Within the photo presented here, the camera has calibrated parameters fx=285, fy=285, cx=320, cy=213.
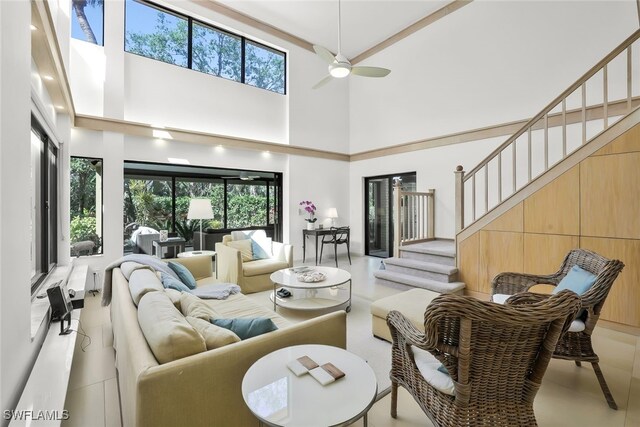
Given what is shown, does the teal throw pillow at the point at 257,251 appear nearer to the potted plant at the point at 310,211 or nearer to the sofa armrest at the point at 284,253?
the sofa armrest at the point at 284,253

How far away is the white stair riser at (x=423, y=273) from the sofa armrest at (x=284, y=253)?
172 centimetres

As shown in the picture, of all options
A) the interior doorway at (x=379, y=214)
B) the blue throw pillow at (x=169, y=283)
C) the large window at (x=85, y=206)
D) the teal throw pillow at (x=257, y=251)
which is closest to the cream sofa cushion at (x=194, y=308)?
the blue throw pillow at (x=169, y=283)

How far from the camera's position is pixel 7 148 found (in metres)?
1.47

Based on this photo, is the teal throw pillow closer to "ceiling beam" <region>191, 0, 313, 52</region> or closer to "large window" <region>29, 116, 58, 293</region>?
"large window" <region>29, 116, 58, 293</region>

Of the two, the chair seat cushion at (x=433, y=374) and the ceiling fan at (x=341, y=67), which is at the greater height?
the ceiling fan at (x=341, y=67)

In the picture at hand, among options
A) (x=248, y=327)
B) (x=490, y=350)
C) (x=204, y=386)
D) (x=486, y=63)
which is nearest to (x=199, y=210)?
(x=248, y=327)

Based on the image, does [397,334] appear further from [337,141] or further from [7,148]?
[337,141]

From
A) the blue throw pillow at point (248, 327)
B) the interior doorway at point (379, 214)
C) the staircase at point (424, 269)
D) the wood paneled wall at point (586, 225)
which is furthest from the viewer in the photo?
the interior doorway at point (379, 214)

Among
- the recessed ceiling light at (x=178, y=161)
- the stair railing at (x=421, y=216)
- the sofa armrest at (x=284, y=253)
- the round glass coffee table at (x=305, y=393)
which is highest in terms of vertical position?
the recessed ceiling light at (x=178, y=161)

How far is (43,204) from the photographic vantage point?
3.35 metres

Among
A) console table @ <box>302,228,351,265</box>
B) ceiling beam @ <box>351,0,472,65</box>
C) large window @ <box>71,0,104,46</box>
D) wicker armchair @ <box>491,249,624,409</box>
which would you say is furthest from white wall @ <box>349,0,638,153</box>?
large window @ <box>71,0,104,46</box>

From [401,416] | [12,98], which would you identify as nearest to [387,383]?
[401,416]

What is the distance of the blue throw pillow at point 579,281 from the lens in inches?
79.9

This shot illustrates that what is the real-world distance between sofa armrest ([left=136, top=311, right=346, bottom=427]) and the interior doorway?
5.92m
